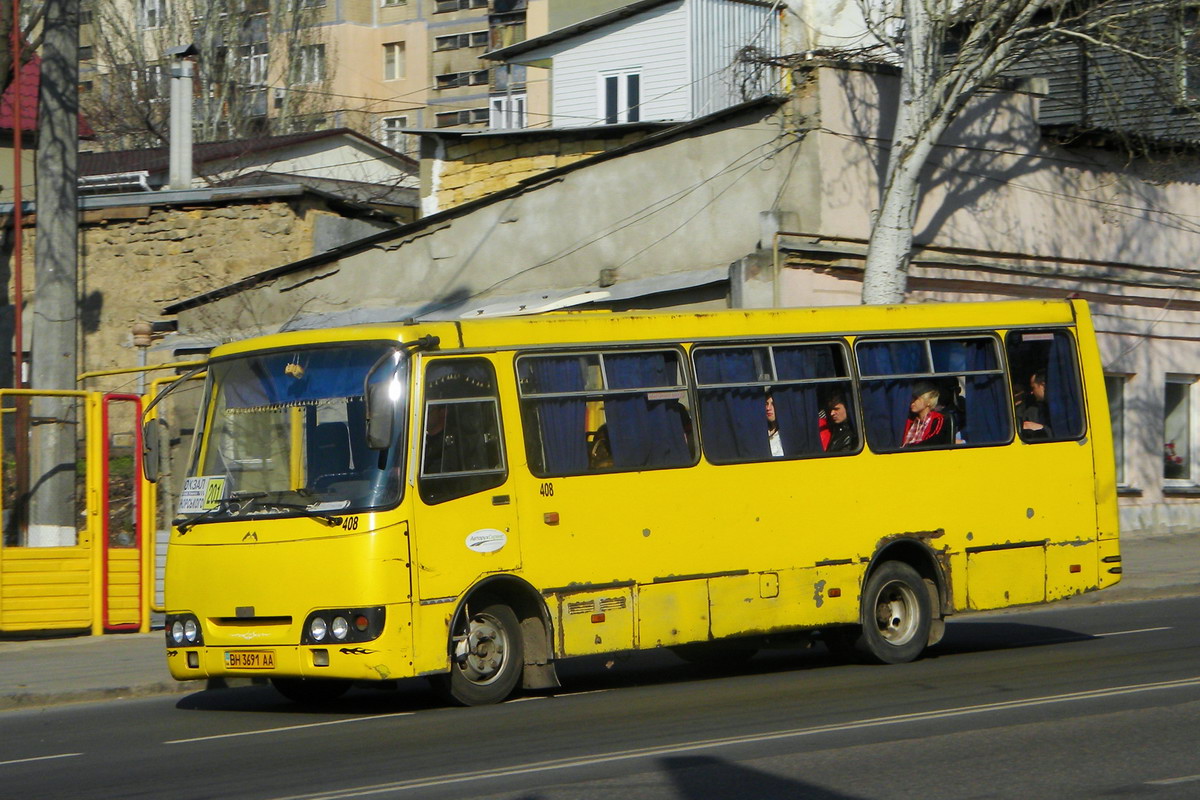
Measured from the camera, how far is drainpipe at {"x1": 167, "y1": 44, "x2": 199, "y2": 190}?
29016mm

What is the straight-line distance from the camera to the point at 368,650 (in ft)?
33.3

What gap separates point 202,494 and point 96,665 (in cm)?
357

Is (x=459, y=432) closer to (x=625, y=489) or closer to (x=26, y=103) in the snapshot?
(x=625, y=489)

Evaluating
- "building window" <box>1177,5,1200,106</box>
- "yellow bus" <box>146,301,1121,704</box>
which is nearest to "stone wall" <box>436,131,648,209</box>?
"building window" <box>1177,5,1200,106</box>

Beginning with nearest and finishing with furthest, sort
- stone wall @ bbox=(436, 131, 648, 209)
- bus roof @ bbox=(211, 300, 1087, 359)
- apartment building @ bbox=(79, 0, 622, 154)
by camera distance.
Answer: bus roof @ bbox=(211, 300, 1087, 359), stone wall @ bbox=(436, 131, 648, 209), apartment building @ bbox=(79, 0, 622, 154)

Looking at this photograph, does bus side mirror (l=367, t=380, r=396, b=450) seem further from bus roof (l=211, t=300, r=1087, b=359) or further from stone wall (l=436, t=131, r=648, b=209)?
stone wall (l=436, t=131, r=648, b=209)

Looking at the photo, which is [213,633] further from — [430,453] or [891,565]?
[891,565]

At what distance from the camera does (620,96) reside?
3922cm

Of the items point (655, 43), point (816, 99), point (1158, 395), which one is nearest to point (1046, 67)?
point (1158, 395)

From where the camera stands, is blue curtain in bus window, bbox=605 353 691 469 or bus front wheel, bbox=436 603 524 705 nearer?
bus front wheel, bbox=436 603 524 705

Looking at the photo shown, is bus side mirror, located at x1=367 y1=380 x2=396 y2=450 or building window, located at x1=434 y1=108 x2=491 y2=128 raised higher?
building window, located at x1=434 y1=108 x2=491 y2=128

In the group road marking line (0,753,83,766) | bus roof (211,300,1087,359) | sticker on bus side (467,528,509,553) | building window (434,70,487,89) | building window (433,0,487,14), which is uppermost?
building window (433,0,487,14)

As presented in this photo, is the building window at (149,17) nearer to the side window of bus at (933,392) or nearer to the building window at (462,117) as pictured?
the building window at (462,117)

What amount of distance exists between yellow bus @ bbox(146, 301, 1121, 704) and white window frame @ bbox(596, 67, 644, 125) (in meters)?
25.5
